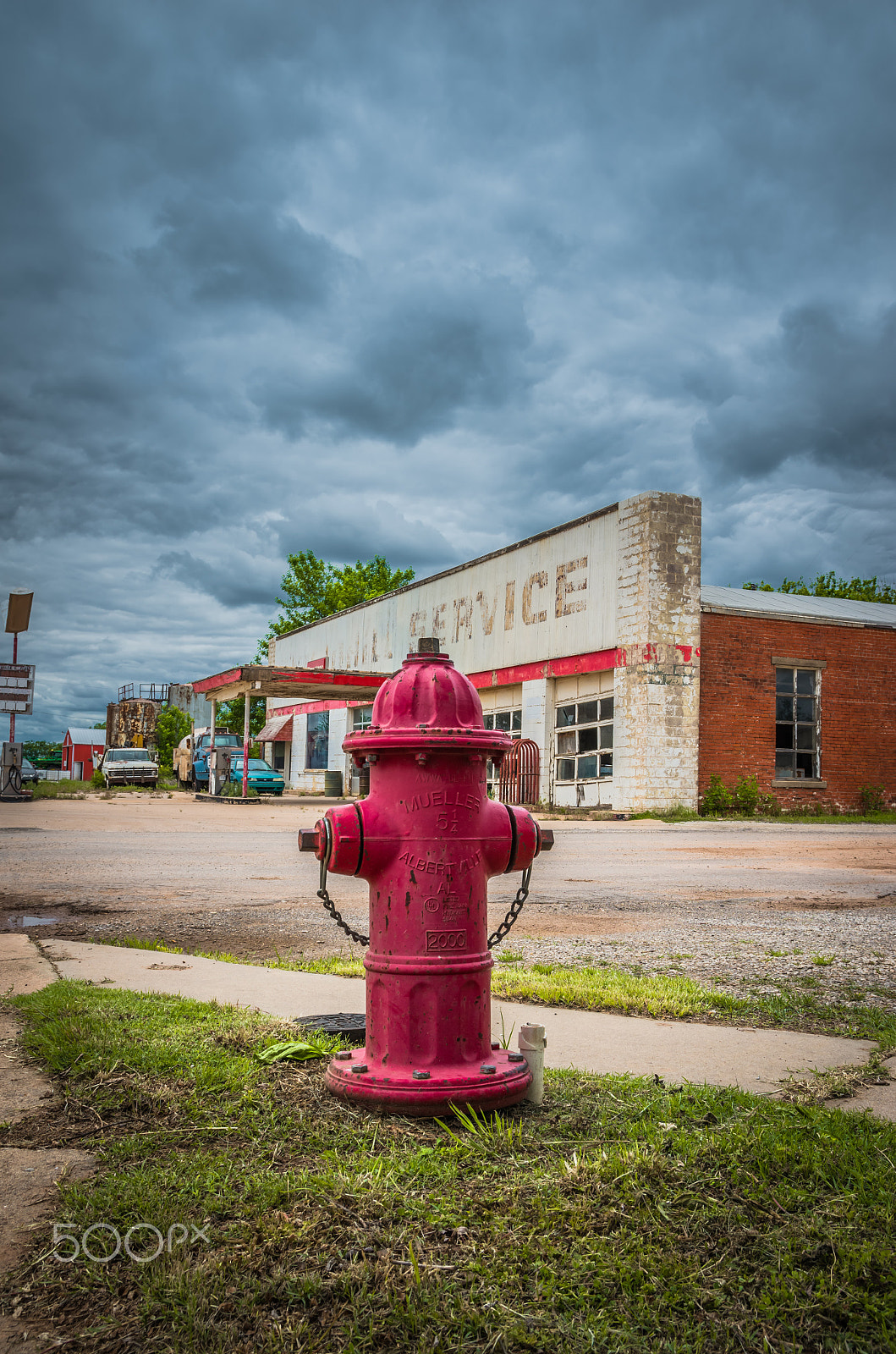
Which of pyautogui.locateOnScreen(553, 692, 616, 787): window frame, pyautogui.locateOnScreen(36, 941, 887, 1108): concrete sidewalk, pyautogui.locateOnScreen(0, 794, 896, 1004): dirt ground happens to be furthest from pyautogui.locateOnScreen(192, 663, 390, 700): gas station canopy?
pyautogui.locateOnScreen(36, 941, 887, 1108): concrete sidewalk

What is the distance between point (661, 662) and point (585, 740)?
3.26 m

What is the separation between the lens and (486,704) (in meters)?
27.8

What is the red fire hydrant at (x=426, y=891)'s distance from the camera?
2811mm

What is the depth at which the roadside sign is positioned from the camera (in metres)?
23.5

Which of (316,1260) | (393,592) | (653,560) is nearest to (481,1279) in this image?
(316,1260)

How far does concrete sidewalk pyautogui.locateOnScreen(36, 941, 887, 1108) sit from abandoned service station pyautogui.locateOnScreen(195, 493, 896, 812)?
14170mm

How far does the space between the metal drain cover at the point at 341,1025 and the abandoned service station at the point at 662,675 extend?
1519 cm

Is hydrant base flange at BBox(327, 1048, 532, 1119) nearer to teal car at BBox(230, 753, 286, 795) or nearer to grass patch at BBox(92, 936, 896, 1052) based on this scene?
grass patch at BBox(92, 936, 896, 1052)

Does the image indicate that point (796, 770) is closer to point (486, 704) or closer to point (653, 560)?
point (653, 560)

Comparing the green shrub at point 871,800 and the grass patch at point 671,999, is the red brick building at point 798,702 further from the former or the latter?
the grass patch at point 671,999

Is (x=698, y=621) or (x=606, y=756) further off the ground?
(x=698, y=621)

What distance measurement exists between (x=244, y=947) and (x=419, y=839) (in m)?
3.19

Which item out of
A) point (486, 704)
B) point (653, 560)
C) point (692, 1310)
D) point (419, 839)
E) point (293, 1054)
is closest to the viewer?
point (692, 1310)

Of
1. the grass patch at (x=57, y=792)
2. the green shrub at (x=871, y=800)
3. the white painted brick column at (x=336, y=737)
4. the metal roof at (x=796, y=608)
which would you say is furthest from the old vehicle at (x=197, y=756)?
the green shrub at (x=871, y=800)
